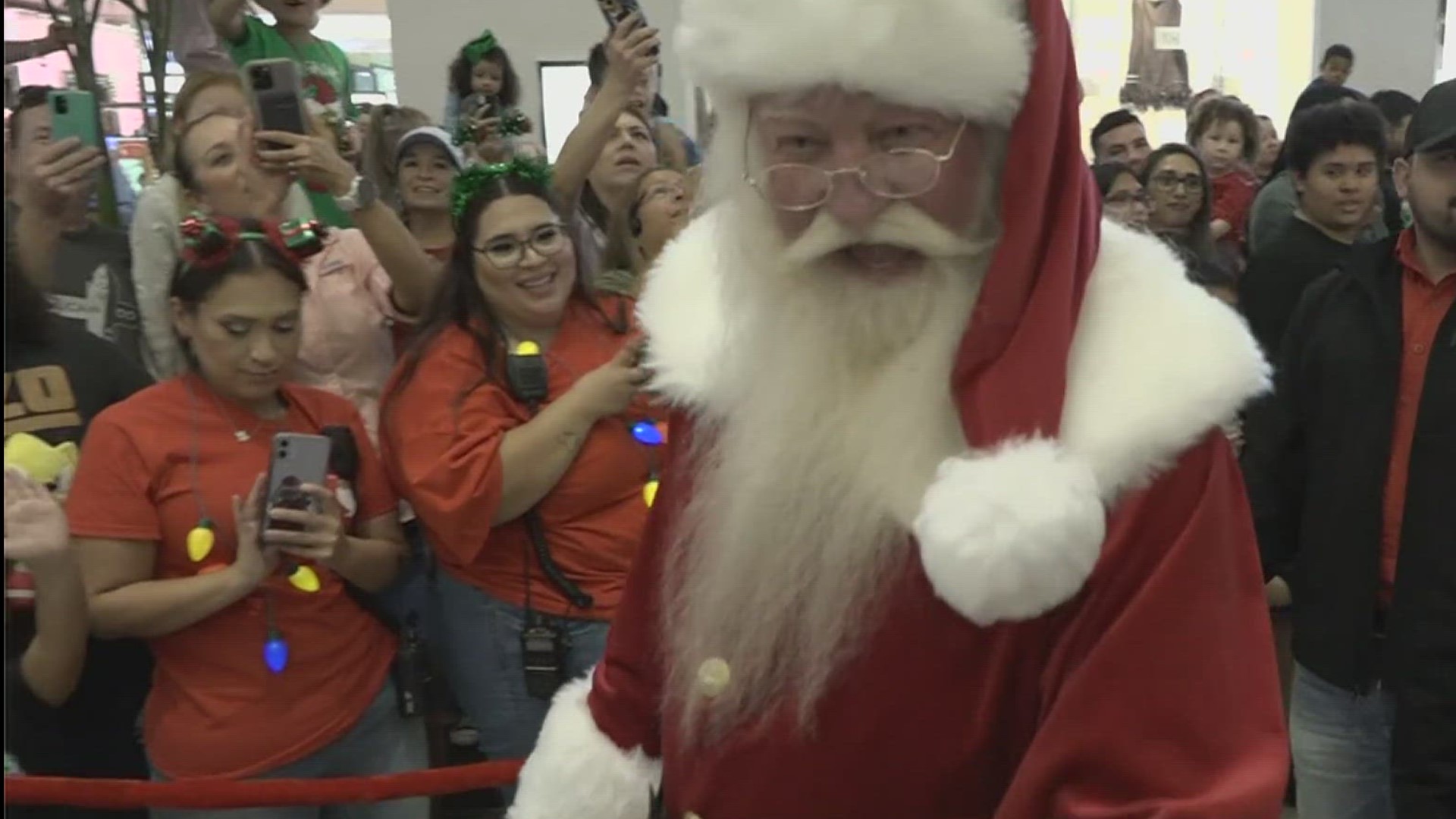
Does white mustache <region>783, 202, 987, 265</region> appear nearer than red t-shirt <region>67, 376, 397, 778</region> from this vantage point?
Yes

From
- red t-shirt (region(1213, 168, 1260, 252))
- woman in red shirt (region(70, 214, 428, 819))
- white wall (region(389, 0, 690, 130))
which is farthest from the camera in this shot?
white wall (region(389, 0, 690, 130))

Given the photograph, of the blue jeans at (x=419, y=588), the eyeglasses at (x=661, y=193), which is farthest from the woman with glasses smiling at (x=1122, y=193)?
the blue jeans at (x=419, y=588)

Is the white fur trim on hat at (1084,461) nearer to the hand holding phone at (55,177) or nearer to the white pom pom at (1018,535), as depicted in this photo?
the white pom pom at (1018,535)

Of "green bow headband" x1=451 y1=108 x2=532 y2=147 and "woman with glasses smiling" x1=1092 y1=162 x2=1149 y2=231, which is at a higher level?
"green bow headband" x1=451 y1=108 x2=532 y2=147

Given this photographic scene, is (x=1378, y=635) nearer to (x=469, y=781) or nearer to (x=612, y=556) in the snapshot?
(x=612, y=556)

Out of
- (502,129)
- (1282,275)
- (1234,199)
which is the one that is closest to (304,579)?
(502,129)

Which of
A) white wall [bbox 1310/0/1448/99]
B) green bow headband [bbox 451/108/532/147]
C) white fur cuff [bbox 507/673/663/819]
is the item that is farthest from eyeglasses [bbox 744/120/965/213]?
white wall [bbox 1310/0/1448/99]

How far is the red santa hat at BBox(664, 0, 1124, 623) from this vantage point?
1.17 meters

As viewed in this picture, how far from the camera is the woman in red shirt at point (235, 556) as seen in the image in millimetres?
2219

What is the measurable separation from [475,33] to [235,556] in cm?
759

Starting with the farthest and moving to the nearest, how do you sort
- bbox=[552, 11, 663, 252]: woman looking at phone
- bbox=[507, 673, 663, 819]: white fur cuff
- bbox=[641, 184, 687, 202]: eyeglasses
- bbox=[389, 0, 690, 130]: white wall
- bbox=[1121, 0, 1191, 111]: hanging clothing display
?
bbox=[1121, 0, 1191, 111]: hanging clothing display → bbox=[389, 0, 690, 130]: white wall → bbox=[641, 184, 687, 202]: eyeglasses → bbox=[552, 11, 663, 252]: woman looking at phone → bbox=[507, 673, 663, 819]: white fur cuff

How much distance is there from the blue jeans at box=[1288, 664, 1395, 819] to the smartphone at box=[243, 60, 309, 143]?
2.20m

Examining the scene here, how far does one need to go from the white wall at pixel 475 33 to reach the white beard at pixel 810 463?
26.7 feet

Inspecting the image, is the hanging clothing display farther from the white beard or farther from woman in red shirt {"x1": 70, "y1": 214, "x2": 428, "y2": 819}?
the white beard
